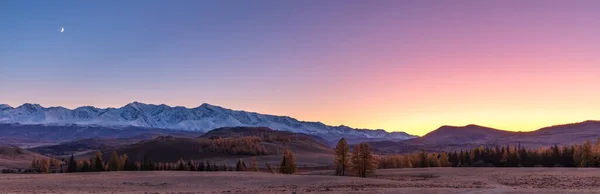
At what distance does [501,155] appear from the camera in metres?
145

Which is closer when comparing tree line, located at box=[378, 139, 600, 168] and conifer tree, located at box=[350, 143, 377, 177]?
conifer tree, located at box=[350, 143, 377, 177]

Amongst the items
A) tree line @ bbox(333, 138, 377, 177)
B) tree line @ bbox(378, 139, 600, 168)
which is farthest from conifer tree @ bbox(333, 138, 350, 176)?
tree line @ bbox(378, 139, 600, 168)

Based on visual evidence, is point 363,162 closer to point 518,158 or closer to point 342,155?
point 342,155

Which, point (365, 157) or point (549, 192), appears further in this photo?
point (365, 157)

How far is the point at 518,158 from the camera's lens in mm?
136000

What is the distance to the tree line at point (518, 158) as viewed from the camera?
11385 cm

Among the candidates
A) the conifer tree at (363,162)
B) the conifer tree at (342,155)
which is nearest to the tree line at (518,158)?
the conifer tree at (342,155)

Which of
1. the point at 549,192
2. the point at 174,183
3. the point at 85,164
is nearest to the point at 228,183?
the point at 174,183

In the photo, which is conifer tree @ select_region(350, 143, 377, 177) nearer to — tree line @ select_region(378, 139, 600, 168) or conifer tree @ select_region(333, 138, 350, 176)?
conifer tree @ select_region(333, 138, 350, 176)

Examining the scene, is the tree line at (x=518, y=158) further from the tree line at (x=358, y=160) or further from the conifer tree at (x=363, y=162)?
the conifer tree at (x=363, y=162)

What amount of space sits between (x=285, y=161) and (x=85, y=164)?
205ft

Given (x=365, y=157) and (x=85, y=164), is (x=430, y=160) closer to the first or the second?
(x=365, y=157)

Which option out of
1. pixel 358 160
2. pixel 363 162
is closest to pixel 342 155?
pixel 358 160

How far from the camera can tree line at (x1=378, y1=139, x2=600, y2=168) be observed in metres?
114
